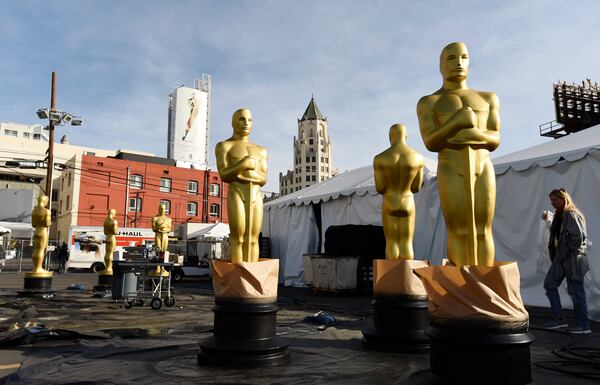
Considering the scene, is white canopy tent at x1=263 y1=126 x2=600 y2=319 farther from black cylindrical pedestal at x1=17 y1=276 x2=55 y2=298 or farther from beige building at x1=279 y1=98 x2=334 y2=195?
beige building at x1=279 y1=98 x2=334 y2=195

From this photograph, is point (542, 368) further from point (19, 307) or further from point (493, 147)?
point (19, 307)

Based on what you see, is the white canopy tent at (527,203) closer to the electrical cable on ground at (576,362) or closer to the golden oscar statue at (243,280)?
the electrical cable on ground at (576,362)

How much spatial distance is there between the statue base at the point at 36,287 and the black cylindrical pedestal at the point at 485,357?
11.4 metres

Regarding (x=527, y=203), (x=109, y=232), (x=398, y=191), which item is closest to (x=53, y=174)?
(x=109, y=232)

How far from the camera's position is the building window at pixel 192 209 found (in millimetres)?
48219

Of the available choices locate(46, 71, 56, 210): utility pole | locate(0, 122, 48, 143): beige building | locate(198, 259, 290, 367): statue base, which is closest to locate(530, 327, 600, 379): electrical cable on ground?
locate(198, 259, 290, 367): statue base

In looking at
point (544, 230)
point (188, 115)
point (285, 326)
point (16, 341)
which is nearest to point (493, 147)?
point (285, 326)

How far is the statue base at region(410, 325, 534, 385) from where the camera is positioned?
3123mm

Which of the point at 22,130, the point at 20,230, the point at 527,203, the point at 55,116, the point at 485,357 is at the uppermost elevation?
the point at 22,130

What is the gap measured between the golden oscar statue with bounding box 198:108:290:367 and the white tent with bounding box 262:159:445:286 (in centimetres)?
754

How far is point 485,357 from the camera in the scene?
3148 mm

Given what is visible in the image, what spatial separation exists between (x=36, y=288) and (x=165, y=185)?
118ft

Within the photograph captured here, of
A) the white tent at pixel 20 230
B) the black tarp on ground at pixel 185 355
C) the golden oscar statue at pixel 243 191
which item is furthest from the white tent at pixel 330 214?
the white tent at pixel 20 230

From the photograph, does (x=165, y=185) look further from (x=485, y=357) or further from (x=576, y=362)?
(x=485, y=357)
